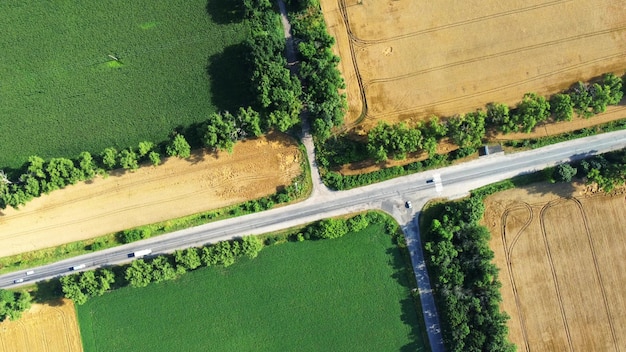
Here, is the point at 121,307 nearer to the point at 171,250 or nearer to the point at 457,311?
the point at 171,250

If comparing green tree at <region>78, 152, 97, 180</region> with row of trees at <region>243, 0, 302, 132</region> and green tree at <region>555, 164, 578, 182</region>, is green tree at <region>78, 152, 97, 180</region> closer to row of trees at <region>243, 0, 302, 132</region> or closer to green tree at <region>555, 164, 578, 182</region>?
row of trees at <region>243, 0, 302, 132</region>

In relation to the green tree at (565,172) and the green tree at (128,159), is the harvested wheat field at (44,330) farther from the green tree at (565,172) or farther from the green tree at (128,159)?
the green tree at (565,172)

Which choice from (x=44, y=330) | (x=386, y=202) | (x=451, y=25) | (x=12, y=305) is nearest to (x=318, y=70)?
(x=451, y=25)

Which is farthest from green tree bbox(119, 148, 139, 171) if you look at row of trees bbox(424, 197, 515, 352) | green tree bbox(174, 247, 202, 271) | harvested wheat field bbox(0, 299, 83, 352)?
row of trees bbox(424, 197, 515, 352)

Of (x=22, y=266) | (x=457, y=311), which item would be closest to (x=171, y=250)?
(x=22, y=266)

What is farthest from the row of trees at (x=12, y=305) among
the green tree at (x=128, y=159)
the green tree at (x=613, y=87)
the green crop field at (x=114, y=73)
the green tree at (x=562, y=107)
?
the green tree at (x=613, y=87)

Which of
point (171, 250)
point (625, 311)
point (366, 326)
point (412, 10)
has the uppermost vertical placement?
point (412, 10)
